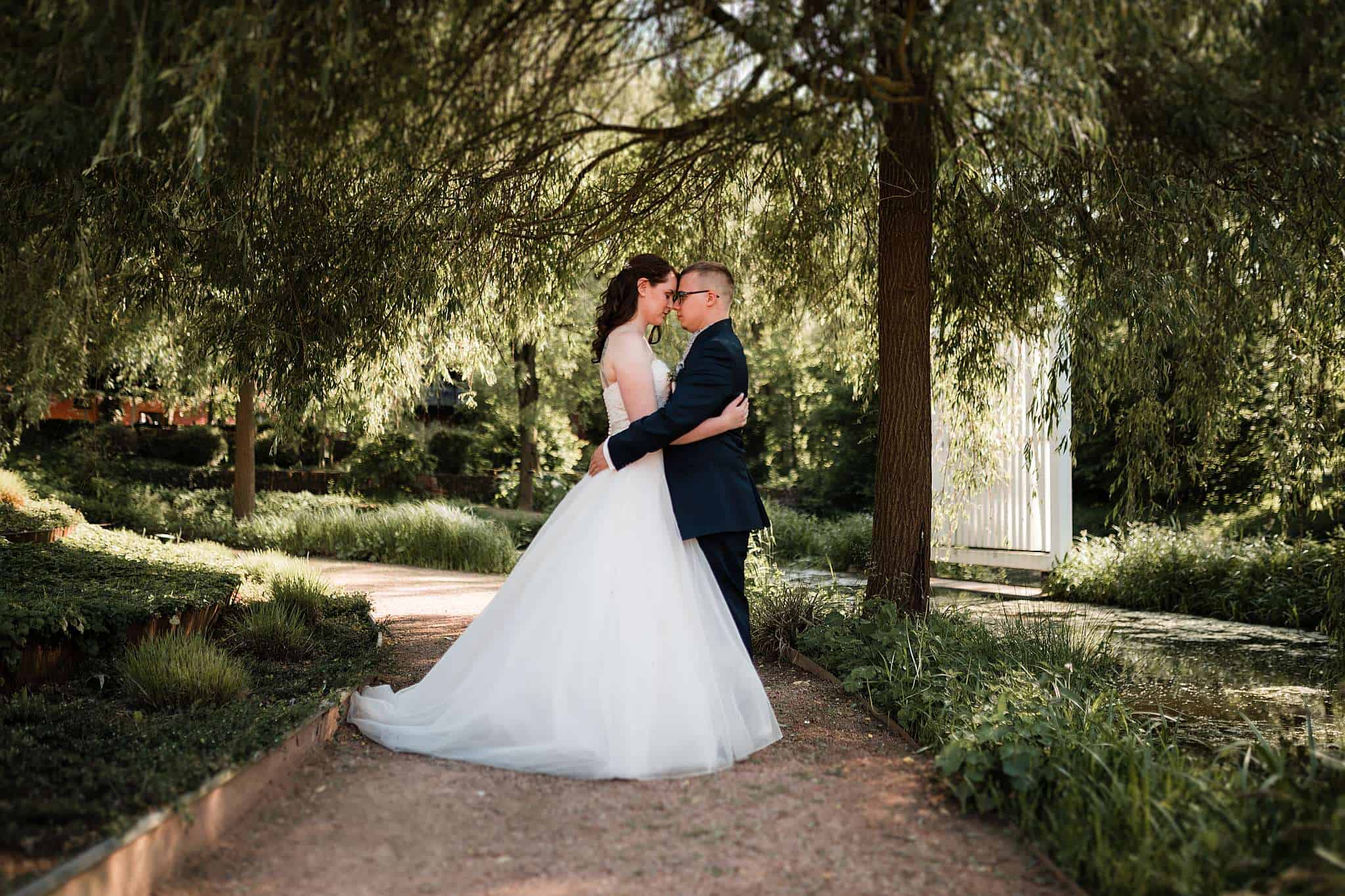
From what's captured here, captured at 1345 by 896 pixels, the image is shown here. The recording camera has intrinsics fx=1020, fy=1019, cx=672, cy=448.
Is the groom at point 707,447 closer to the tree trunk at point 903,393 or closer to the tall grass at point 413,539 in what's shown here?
the tree trunk at point 903,393

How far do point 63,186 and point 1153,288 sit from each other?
564 centimetres

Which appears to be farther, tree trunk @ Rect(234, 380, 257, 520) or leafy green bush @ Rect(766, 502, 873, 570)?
tree trunk @ Rect(234, 380, 257, 520)

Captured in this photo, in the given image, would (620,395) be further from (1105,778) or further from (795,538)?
(795,538)

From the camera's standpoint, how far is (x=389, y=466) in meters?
18.9

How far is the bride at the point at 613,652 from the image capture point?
4.02 m

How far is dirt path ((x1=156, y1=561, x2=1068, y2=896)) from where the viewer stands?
117 inches

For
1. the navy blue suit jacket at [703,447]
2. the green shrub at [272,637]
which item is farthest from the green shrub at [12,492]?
the navy blue suit jacket at [703,447]

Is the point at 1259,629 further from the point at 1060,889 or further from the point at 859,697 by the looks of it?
the point at 1060,889

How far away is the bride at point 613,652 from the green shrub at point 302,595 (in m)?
1.86

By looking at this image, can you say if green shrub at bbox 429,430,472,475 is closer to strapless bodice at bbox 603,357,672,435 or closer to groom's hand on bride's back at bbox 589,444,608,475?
strapless bodice at bbox 603,357,672,435

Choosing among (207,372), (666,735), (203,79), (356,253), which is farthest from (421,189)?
(207,372)

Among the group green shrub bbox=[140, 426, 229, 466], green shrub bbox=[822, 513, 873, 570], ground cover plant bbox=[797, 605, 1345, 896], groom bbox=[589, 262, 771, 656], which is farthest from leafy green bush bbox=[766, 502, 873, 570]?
green shrub bbox=[140, 426, 229, 466]

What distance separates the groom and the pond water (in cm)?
220

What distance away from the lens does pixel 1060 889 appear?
2936mm
